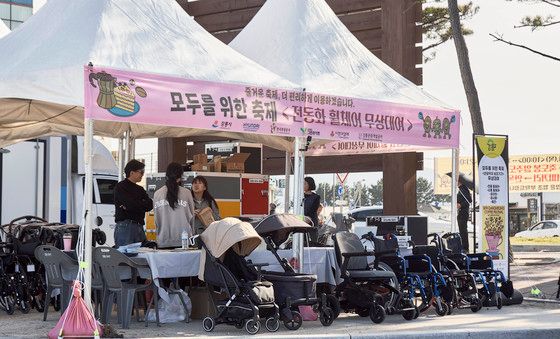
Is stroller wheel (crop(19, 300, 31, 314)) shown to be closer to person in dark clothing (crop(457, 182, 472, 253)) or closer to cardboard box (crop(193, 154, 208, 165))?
cardboard box (crop(193, 154, 208, 165))

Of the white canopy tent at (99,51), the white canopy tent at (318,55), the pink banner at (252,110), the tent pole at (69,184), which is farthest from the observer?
the tent pole at (69,184)

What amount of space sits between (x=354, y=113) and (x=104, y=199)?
9.40 meters

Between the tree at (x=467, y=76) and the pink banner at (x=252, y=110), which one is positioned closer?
the pink banner at (x=252, y=110)

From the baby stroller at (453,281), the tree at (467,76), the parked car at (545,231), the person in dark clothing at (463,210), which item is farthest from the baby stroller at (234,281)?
the parked car at (545,231)

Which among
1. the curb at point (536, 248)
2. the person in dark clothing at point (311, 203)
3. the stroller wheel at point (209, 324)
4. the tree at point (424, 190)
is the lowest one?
the stroller wheel at point (209, 324)

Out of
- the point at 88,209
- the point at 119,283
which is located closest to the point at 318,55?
the point at 119,283

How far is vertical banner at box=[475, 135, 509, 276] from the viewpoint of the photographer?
16828 millimetres

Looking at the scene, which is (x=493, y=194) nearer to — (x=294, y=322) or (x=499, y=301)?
(x=499, y=301)

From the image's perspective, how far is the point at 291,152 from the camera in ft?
61.1

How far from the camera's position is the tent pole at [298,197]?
1379 cm

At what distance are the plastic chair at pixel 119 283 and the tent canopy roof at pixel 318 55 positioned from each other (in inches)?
134

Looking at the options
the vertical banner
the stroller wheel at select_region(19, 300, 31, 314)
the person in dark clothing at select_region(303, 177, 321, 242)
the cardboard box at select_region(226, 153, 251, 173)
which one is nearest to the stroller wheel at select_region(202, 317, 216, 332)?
the stroller wheel at select_region(19, 300, 31, 314)

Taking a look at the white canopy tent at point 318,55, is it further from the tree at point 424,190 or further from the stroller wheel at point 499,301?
the tree at point 424,190

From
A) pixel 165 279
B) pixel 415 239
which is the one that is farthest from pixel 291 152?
pixel 165 279
